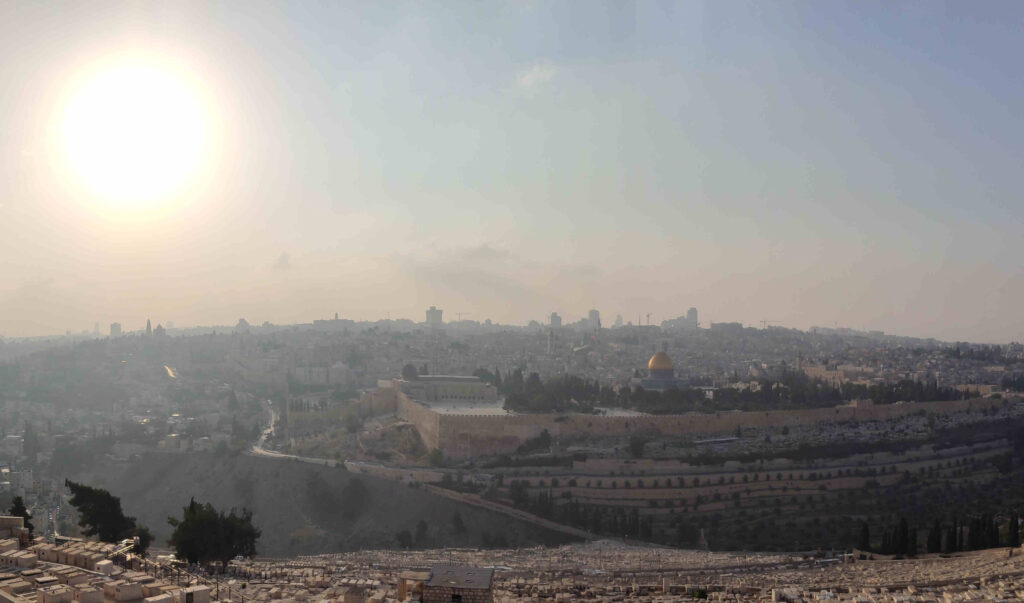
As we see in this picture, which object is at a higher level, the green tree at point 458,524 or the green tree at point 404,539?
the green tree at point 458,524

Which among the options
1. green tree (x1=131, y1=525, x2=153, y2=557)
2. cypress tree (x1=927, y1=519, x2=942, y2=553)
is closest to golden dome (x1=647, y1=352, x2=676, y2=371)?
cypress tree (x1=927, y1=519, x2=942, y2=553)

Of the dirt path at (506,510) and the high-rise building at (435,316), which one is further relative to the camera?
the high-rise building at (435,316)

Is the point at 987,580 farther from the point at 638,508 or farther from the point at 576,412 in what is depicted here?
the point at 576,412

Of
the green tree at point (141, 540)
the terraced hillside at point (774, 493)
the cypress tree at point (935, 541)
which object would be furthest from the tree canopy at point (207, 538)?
the cypress tree at point (935, 541)

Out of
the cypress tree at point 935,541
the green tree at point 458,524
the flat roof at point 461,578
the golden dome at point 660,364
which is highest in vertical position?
the golden dome at point 660,364

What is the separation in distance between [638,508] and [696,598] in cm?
1464

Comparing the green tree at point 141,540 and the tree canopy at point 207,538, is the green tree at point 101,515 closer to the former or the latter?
the green tree at point 141,540

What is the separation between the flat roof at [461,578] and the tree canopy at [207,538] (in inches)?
286

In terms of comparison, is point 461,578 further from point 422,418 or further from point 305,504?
point 422,418

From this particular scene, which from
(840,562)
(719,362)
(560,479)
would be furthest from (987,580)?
(719,362)

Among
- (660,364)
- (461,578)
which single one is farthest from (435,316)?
(461,578)

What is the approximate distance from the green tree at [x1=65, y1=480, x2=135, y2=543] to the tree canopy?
1615 mm

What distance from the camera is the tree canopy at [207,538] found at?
719 inches

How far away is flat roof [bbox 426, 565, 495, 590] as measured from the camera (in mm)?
11337
